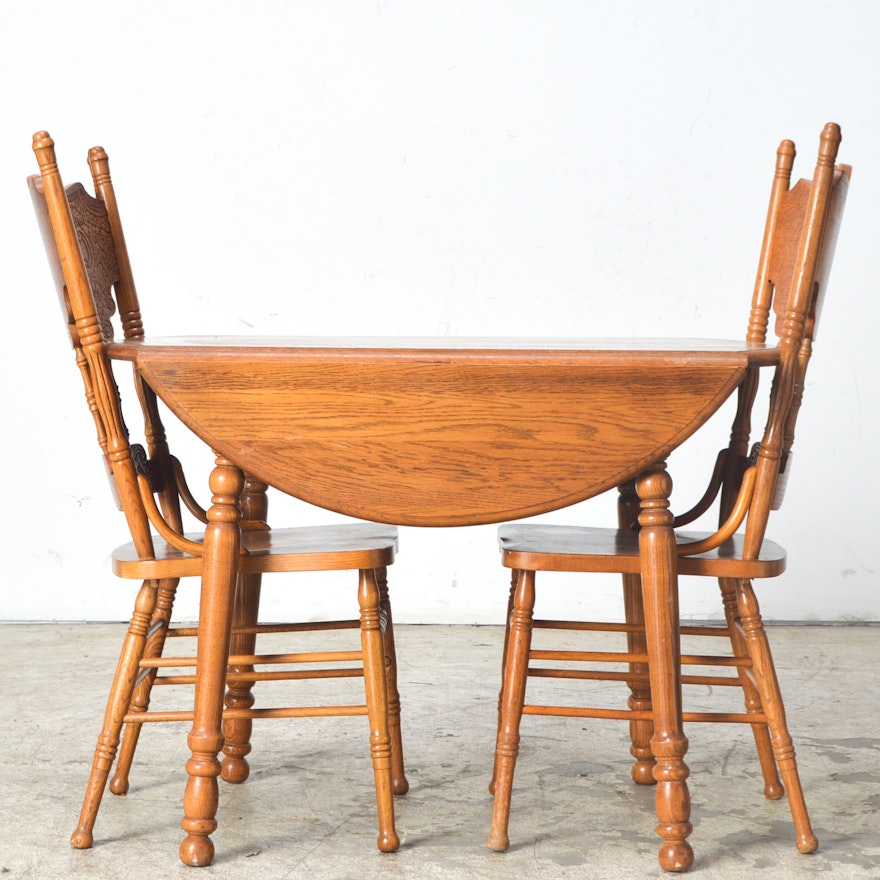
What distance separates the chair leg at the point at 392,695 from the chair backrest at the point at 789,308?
28.8 inches

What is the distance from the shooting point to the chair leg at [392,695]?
2.35m

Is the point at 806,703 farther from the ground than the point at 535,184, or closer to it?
closer to it

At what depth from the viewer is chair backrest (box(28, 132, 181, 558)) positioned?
6.68 ft

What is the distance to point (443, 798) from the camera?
242 centimetres

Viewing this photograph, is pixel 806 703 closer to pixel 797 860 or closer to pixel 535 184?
pixel 797 860

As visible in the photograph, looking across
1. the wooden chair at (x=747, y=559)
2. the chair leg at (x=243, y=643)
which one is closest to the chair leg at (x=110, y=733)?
the chair leg at (x=243, y=643)

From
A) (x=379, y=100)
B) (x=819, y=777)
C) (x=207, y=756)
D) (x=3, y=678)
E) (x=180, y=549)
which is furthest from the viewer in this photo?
(x=379, y=100)

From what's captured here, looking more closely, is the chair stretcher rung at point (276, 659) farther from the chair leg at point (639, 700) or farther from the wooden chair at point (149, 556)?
the chair leg at point (639, 700)

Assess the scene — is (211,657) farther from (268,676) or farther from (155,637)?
(155,637)

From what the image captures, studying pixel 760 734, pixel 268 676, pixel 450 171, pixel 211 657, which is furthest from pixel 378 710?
pixel 450 171

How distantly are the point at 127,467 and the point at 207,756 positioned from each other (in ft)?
1.74

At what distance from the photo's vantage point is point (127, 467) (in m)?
2.11

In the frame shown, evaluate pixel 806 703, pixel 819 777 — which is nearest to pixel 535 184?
pixel 806 703

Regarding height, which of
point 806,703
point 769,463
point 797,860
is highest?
point 769,463
